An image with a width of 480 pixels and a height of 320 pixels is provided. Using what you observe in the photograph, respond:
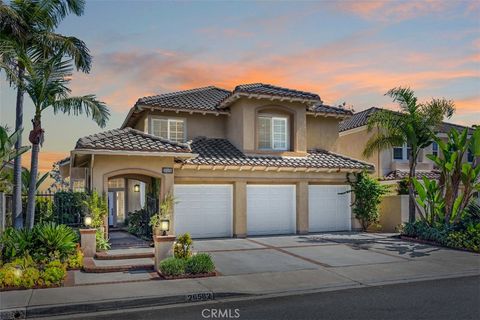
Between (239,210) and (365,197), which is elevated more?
(365,197)

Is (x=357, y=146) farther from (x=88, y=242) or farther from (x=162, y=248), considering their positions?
(x=88, y=242)

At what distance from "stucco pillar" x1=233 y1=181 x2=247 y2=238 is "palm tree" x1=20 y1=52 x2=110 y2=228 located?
7448 millimetres

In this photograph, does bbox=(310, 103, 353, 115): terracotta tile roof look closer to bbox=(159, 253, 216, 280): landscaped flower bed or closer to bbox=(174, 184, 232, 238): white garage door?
bbox=(174, 184, 232, 238): white garage door

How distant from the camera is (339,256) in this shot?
572 inches

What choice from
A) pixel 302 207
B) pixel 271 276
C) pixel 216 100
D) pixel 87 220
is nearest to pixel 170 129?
pixel 216 100

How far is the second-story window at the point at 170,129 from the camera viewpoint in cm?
2089

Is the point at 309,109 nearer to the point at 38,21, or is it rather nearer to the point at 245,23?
the point at 245,23

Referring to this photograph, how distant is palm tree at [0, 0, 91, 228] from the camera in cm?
1502

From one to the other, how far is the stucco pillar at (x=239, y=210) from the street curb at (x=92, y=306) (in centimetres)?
967

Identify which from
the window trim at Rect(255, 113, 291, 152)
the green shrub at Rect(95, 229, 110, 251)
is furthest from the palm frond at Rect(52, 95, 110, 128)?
the window trim at Rect(255, 113, 291, 152)

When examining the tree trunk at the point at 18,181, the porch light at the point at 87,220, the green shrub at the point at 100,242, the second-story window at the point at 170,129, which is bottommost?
the green shrub at the point at 100,242

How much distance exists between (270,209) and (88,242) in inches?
355

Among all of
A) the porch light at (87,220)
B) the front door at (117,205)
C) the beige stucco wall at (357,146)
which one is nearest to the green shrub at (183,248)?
the porch light at (87,220)

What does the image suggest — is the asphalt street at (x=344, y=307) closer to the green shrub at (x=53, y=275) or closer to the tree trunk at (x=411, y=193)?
the green shrub at (x=53, y=275)
